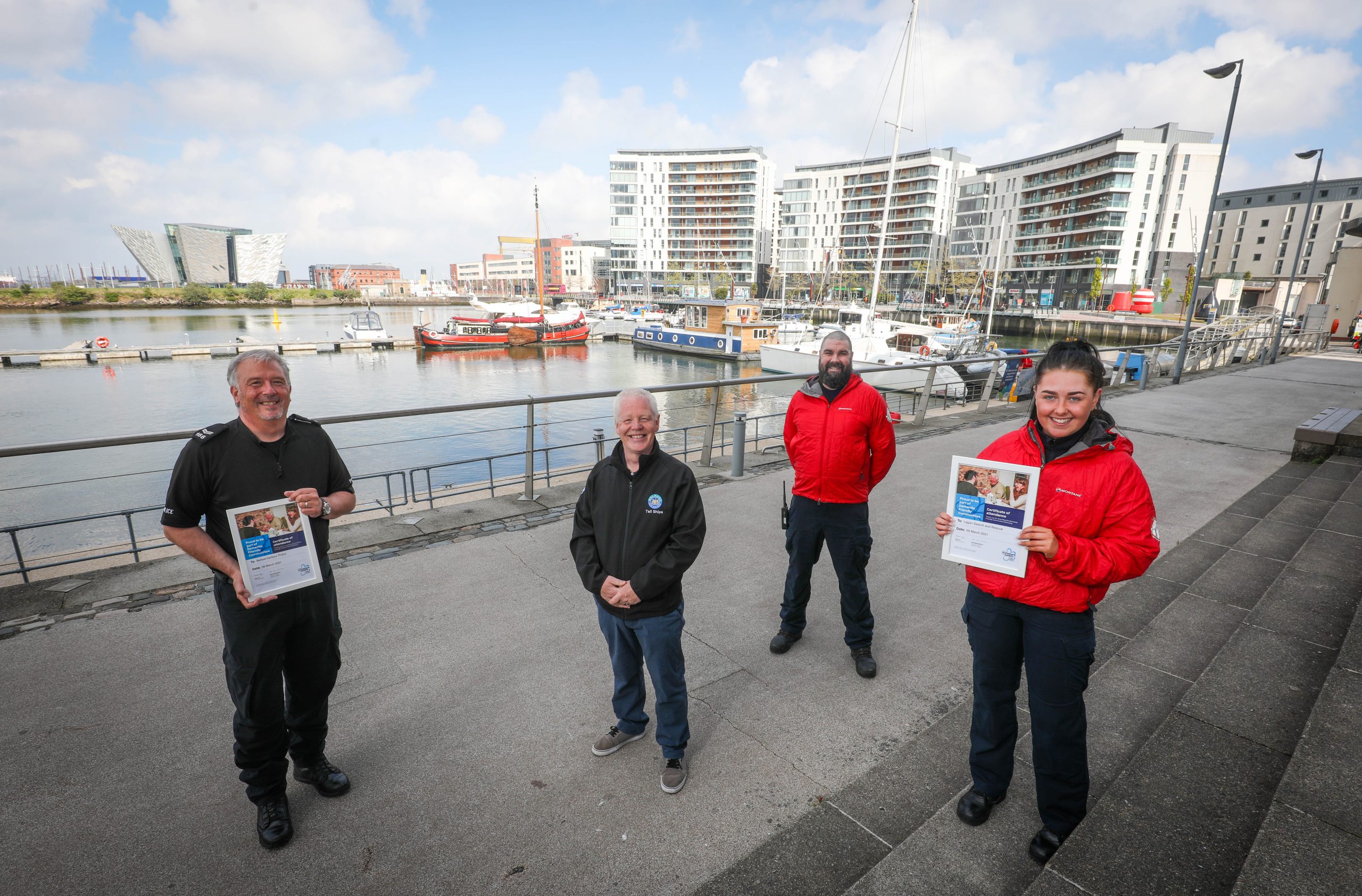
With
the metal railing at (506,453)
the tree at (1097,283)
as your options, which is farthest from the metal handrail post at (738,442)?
the tree at (1097,283)

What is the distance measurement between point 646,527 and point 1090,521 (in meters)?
1.62

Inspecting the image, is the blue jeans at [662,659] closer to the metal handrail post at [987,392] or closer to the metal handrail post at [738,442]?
the metal handrail post at [738,442]

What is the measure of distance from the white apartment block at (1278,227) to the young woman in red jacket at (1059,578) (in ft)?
352

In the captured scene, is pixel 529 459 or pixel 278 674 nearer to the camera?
pixel 278 674

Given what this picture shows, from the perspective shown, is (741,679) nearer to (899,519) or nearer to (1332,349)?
(899,519)

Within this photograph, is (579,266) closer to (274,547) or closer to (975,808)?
(274,547)

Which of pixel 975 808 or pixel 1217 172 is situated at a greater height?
pixel 1217 172

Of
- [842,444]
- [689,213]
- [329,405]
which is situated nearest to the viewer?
[842,444]

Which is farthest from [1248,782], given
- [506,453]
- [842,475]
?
[506,453]

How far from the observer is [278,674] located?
238cm

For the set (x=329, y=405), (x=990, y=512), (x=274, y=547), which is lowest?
(x=329, y=405)

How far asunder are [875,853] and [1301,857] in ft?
4.22

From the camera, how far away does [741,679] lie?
11.3 feet

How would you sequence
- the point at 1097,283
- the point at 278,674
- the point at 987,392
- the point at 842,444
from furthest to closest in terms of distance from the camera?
the point at 1097,283 → the point at 987,392 → the point at 842,444 → the point at 278,674
